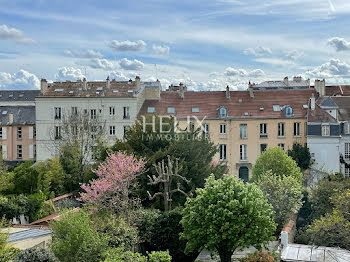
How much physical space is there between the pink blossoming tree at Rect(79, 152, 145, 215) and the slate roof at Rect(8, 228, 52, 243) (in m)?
3.45

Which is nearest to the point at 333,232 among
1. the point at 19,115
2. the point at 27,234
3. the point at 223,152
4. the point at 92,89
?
the point at 27,234

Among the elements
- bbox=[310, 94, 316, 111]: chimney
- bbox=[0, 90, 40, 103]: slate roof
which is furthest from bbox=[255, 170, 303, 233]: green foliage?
bbox=[0, 90, 40, 103]: slate roof

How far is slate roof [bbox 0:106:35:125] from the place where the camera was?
63.7 m

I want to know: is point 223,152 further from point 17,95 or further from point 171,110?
point 17,95

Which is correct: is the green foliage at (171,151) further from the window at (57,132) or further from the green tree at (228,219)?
the window at (57,132)

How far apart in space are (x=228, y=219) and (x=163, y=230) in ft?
18.5

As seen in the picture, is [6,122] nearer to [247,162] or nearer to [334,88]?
[247,162]

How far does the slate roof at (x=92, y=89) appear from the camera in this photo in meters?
54.8

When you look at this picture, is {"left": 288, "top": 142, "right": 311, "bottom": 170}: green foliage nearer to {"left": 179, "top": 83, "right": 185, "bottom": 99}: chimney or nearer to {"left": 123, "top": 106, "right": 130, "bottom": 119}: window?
{"left": 179, "top": 83, "right": 185, "bottom": 99}: chimney

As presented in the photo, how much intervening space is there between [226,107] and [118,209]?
29236mm

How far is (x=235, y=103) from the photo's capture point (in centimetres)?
5344

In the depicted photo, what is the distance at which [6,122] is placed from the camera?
2507 inches

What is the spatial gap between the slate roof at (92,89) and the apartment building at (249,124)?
574 cm

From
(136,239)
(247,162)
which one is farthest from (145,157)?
(247,162)
